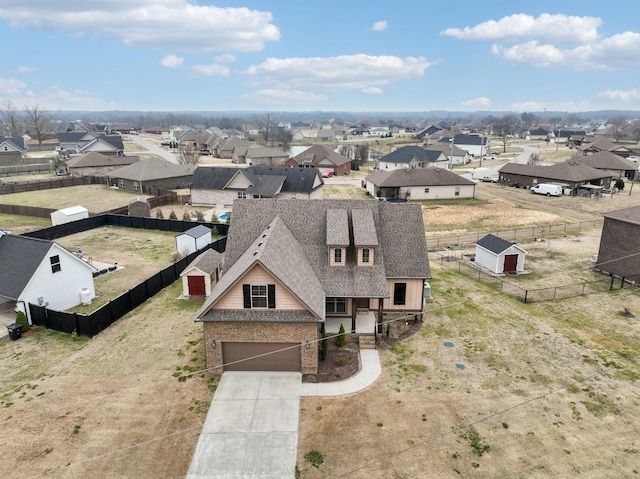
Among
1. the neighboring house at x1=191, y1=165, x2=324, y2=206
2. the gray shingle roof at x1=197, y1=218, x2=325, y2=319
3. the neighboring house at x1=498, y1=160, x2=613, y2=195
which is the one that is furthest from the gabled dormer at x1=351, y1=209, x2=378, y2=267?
the neighboring house at x1=498, y1=160, x2=613, y2=195

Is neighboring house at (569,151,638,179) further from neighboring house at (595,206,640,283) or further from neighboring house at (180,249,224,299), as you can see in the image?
neighboring house at (180,249,224,299)

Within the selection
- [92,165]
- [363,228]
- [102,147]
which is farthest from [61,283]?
[102,147]

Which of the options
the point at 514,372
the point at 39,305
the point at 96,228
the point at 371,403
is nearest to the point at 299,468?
the point at 371,403

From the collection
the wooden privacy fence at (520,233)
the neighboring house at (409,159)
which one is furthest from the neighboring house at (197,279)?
the neighboring house at (409,159)

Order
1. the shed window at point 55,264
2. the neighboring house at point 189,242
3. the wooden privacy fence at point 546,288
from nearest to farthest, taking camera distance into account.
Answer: the shed window at point 55,264, the wooden privacy fence at point 546,288, the neighboring house at point 189,242

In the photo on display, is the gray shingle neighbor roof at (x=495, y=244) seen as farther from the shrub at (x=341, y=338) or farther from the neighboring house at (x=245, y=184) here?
the neighboring house at (x=245, y=184)

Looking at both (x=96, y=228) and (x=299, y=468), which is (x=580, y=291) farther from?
(x=96, y=228)
